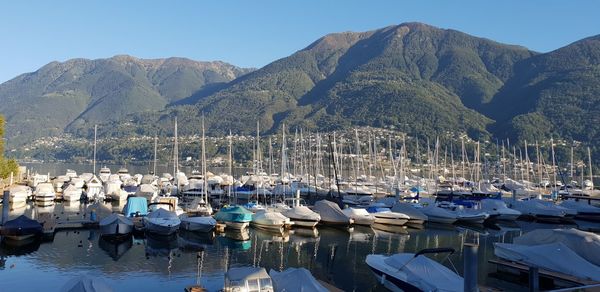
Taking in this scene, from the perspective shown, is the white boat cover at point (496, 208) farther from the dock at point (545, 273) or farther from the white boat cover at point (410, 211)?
the dock at point (545, 273)

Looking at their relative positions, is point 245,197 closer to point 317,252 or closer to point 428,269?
point 317,252

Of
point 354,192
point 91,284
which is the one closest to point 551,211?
point 354,192

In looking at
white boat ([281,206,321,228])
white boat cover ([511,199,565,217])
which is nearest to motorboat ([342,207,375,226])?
white boat ([281,206,321,228])

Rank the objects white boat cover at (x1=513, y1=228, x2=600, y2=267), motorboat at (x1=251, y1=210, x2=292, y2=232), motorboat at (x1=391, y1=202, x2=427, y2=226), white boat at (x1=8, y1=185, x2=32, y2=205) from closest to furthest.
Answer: white boat cover at (x1=513, y1=228, x2=600, y2=267)
motorboat at (x1=251, y1=210, x2=292, y2=232)
motorboat at (x1=391, y1=202, x2=427, y2=226)
white boat at (x1=8, y1=185, x2=32, y2=205)

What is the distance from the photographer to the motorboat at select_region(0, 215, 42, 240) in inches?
1567

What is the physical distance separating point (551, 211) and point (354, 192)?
30321 millimetres

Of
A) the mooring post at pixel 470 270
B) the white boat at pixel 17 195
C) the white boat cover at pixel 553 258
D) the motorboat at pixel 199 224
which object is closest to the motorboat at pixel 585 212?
the white boat cover at pixel 553 258

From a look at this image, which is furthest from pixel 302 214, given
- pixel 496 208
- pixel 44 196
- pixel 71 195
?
pixel 71 195

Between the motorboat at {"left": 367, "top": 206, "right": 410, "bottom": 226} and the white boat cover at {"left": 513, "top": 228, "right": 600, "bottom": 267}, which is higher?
the white boat cover at {"left": 513, "top": 228, "right": 600, "bottom": 267}

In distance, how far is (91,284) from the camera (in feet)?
68.3

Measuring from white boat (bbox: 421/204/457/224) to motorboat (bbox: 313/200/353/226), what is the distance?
1123 centimetres

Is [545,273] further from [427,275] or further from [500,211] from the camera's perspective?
[500,211]

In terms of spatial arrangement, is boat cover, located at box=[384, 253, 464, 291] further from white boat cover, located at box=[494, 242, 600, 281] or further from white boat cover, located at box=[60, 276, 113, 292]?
white boat cover, located at box=[60, 276, 113, 292]

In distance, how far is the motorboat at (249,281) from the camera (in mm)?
22859
